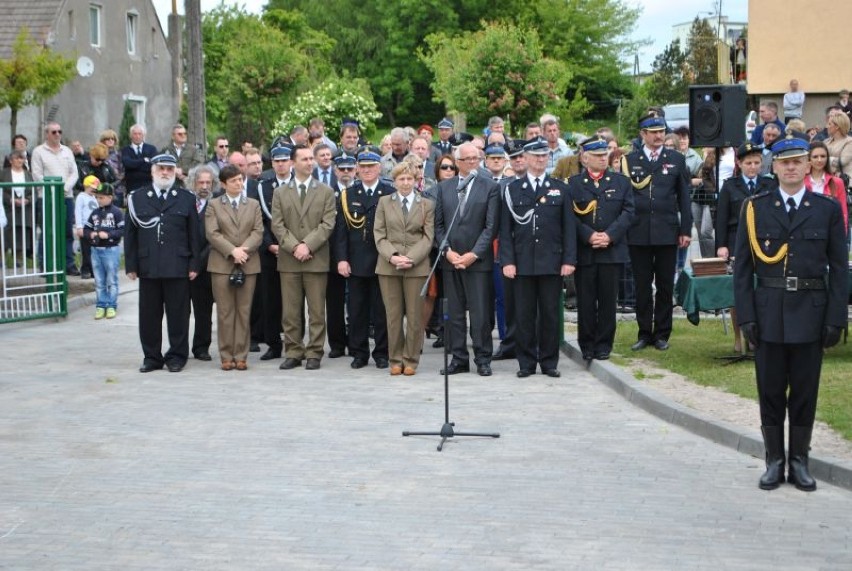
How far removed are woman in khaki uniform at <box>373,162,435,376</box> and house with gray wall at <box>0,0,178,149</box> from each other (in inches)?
1105

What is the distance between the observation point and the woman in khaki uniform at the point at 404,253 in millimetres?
13414

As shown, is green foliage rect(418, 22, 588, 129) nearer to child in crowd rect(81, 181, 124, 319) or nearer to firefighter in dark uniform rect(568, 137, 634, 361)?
child in crowd rect(81, 181, 124, 319)

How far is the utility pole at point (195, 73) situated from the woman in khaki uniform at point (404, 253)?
14.7m

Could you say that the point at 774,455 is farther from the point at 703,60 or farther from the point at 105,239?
the point at 703,60

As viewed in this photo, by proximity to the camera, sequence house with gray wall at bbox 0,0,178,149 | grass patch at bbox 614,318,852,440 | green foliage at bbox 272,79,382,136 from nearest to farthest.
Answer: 1. grass patch at bbox 614,318,852,440
2. green foliage at bbox 272,79,382,136
3. house with gray wall at bbox 0,0,178,149

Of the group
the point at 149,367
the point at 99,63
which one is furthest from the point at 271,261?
the point at 99,63

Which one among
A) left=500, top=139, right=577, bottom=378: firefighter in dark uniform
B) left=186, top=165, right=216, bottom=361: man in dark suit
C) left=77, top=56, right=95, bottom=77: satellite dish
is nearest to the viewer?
left=500, top=139, right=577, bottom=378: firefighter in dark uniform

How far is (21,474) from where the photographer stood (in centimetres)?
927

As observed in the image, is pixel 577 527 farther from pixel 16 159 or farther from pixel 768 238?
pixel 16 159

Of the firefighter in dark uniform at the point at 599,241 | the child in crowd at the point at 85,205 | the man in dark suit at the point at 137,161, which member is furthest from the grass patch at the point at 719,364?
the man in dark suit at the point at 137,161

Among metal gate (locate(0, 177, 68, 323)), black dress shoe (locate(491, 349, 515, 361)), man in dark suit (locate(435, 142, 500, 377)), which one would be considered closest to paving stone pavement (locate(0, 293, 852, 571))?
man in dark suit (locate(435, 142, 500, 377))

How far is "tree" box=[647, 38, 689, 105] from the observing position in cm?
5866

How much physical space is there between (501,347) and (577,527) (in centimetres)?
657

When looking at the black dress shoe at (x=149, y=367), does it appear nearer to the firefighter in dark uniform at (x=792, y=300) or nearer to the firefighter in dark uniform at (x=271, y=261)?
the firefighter in dark uniform at (x=271, y=261)
